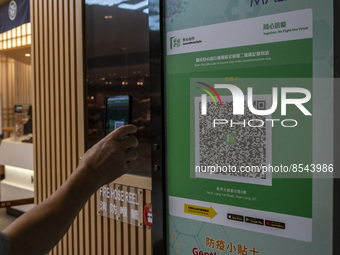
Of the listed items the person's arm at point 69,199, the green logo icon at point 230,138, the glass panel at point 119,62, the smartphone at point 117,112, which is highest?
the glass panel at point 119,62

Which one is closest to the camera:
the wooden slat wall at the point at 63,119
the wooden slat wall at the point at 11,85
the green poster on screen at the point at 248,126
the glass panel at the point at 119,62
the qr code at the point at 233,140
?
the green poster on screen at the point at 248,126

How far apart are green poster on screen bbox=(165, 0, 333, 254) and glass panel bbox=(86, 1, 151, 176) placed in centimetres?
17

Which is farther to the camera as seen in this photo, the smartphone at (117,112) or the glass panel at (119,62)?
the glass panel at (119,62)

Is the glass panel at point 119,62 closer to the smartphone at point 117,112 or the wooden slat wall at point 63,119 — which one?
the wooden slat wall at point 63,119

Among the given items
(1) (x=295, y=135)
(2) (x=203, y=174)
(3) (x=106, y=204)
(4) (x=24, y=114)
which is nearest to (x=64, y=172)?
(3) (x=106, y=204)

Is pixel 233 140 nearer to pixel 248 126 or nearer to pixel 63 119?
pixel 248 126

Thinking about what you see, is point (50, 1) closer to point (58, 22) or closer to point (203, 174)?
point (58, 22)

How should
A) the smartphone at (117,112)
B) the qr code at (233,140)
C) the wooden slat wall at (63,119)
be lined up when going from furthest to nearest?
the wooden slat wall at (63,119) < the smartphone at (117,112) < the qr code at (233,140)

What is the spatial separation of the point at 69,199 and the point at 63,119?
115 cm

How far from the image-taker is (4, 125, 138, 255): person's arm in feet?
2.74

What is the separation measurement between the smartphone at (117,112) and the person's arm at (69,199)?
0.73ft

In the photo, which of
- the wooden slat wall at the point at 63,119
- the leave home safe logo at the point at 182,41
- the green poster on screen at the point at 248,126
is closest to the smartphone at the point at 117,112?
the green poster on screen at the point at 248,126

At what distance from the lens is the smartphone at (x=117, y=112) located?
4.48 feet

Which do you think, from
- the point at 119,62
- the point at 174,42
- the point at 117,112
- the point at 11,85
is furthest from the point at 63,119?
the point at 11,85
